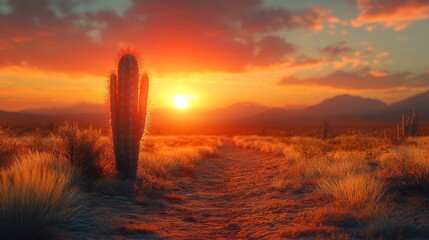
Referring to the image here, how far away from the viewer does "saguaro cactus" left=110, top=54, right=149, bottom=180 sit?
11234 mm

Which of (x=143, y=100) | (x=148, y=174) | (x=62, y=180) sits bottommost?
(x=148, y=174)

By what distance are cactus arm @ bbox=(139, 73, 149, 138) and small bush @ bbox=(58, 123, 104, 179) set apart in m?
1.37

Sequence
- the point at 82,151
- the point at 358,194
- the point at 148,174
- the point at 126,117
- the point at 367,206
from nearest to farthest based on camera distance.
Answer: the point at 367,206
the point at 358,194
the point at 82,151
the point at 126,117
the point at 148,174

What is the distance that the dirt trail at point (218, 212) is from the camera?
7473 mm

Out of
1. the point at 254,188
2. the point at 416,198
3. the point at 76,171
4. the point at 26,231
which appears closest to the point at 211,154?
the point at 254,188

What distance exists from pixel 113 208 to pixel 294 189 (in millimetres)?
5284

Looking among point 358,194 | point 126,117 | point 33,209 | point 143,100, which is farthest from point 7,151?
point 358,194

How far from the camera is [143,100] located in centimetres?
1184

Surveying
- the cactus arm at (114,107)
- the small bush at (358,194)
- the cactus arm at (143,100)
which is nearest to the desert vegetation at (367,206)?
the small bush at (358,194)

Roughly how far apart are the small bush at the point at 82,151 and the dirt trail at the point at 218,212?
2.00m

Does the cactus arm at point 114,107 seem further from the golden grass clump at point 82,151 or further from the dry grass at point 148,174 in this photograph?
the dry grass at point 148,174

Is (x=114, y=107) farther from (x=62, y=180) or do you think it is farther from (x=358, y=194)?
(x=358, y=194)

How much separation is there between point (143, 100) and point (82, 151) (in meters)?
2.32

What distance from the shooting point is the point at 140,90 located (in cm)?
1186
